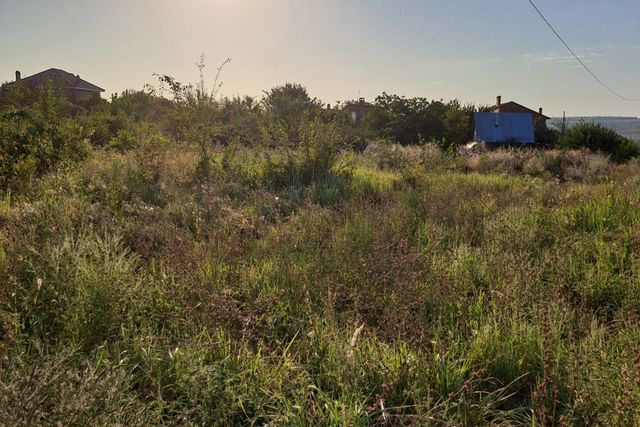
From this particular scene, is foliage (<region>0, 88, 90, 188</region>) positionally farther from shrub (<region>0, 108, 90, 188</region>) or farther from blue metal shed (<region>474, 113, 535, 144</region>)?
blue metal shed (<region>474, 113, 535, 144</region>)

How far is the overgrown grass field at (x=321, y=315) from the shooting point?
1.95 meters

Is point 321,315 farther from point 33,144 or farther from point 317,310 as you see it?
point 33,144

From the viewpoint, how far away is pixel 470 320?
282cm

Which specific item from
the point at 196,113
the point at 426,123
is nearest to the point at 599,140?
the point at 426,123

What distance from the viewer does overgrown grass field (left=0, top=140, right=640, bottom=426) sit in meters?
1.95

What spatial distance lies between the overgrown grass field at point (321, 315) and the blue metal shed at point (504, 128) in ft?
Result: 81.7

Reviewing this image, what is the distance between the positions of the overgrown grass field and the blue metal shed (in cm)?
2490

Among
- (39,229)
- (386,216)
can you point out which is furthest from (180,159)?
(386,216)

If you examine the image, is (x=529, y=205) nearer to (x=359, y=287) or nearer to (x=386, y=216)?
(x=386, y=216)

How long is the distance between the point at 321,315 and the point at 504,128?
3045 centimetres

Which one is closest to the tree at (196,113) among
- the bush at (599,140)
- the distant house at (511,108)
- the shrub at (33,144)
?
the shrub at (33,144)

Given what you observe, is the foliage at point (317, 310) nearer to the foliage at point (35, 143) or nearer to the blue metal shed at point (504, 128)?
the foliage at point (35, 143)

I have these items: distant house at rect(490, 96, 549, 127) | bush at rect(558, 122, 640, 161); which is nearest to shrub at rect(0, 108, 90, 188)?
bush at rect(558, 122, 640, 161)

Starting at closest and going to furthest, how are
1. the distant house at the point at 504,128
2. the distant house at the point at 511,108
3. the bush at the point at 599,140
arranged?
1. the bush at the point at 599,140
2. the distant house at the point at 504,128
3. the distant house at the point at 511,108
